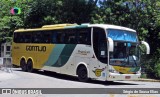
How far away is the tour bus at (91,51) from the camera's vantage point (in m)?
20.6

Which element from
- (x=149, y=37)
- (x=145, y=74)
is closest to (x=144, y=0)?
(x=149, y=37)

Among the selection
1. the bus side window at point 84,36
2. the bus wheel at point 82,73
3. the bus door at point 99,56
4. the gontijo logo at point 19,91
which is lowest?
the gontijo logo at point 19,91

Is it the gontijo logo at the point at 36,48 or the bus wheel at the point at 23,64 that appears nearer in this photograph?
the gontijo logo at the point at 36,48

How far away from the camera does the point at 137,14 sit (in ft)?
106

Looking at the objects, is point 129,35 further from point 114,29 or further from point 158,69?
point 158,69

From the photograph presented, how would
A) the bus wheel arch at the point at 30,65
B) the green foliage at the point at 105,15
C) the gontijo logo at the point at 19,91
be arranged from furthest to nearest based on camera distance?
the green foliage at the point at 105,15, the bus wheel arch at the point at 30,65, the gontijo logo at the point at 19,91

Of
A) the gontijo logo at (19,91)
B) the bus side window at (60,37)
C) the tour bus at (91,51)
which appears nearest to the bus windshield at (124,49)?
the tour bus at (91,51)

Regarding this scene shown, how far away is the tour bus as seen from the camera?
20.6 m

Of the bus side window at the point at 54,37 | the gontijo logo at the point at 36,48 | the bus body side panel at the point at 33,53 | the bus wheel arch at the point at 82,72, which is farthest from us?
the gontijo logo at the point at 36,48

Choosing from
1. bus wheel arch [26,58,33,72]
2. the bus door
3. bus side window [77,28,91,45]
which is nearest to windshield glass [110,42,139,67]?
the bus door

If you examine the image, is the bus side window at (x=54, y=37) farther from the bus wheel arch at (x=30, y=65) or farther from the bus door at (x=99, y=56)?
the bus door at (x=99, y=56)

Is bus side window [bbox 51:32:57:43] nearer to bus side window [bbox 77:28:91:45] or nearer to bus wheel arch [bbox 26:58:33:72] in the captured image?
bus side window [bbox 77:28:91:45]

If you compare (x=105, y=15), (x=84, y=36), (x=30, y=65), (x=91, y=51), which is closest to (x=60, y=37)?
(x=84, y=36)

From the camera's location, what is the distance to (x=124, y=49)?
68.7ft
